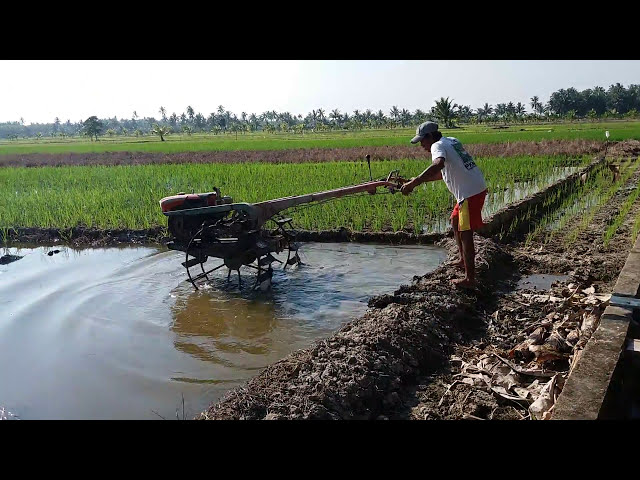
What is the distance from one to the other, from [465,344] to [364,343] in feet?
2.94

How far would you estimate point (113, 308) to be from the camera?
545cm

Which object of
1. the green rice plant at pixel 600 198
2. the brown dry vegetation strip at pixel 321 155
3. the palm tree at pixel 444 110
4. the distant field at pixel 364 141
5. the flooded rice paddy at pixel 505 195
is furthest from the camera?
the palm tree at pixel 444 110

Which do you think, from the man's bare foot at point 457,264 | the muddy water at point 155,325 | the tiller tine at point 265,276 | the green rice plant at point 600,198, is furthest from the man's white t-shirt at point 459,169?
the green rice plant at point 600,198

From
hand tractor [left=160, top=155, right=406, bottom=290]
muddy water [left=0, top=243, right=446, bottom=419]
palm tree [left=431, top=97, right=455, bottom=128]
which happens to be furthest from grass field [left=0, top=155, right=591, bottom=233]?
palm tree [left=431, top=97, right=455, bottom=128]

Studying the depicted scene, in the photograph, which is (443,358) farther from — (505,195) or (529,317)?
(505,195)

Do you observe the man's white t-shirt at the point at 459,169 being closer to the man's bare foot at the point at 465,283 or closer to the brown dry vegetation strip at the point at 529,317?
the man's bare foot at the point at 465,283

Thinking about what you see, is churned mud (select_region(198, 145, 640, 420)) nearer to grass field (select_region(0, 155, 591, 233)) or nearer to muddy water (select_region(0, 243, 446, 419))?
muddy water (select_region(0, 243, 446, 419))

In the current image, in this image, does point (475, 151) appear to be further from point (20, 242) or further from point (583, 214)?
point (20, 242)

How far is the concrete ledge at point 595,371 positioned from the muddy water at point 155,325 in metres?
2.20

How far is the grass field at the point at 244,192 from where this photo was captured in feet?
29.0

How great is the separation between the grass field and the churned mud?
2.91 m

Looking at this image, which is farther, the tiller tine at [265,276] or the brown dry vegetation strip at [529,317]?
the tiller tine at [265,276]

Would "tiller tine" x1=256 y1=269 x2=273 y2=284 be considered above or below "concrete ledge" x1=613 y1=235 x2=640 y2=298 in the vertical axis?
below

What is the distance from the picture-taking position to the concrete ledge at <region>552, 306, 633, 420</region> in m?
2.35
